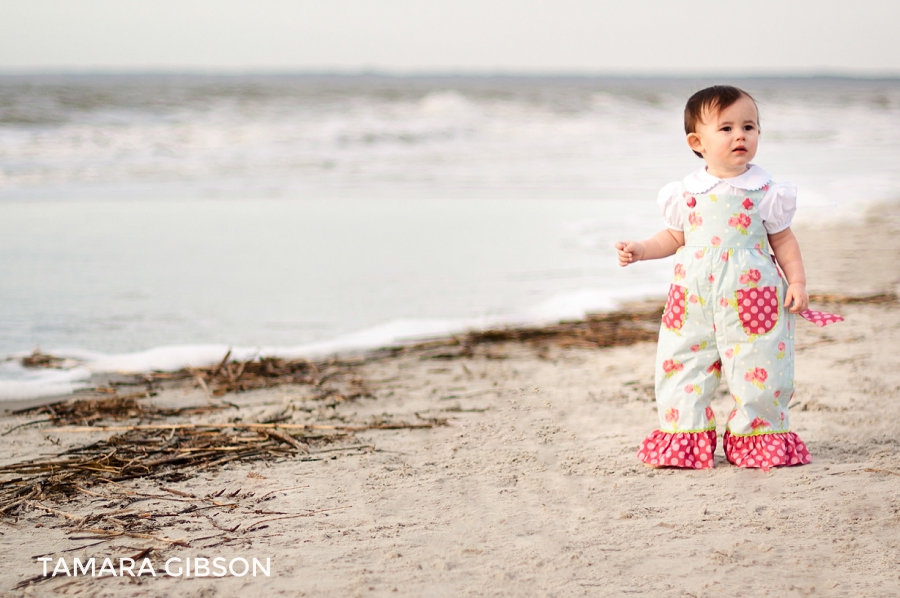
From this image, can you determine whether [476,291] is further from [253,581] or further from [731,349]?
[253,581]

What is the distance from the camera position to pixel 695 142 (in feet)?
9.22

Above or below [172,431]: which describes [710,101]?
above

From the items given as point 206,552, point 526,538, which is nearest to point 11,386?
point 206,552

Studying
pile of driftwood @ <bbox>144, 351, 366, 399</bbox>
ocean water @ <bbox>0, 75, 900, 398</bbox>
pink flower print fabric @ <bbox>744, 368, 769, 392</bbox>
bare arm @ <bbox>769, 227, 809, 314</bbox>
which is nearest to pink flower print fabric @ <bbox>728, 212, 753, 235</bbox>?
bare arm @ <bbox>769, 227, 809, 314</bbox>

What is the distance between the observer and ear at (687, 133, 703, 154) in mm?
2799

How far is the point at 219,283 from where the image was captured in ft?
19.0

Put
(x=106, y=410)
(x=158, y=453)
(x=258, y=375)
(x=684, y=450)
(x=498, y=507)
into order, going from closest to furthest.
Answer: (x=498, y=507) < (x=684, y=450) < (x=158, y=453) < (x=106, y=410) < (x=258, y=375)

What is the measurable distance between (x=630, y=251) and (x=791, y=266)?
1.69ft

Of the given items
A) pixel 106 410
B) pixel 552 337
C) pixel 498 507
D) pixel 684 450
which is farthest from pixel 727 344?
pixel 106 410

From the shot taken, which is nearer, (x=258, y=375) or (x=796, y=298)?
(x=796, y=298)

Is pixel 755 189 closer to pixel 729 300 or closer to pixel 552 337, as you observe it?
pixel 729 300

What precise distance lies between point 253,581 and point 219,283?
4038 mm

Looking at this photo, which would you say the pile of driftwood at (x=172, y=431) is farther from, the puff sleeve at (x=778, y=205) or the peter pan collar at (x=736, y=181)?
the puff sleeve at (x=778, y=205)

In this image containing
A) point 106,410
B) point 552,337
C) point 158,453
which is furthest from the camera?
point 552,337
